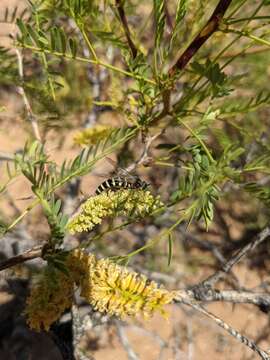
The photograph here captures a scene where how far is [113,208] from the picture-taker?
2.38 feet

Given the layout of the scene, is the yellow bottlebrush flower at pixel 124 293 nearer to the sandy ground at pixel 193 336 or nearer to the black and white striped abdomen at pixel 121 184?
the black and white striped abdomen at pixel 121 184

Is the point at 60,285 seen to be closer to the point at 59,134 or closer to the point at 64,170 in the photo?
the point at 64,170

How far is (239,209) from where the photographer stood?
198 centimetres

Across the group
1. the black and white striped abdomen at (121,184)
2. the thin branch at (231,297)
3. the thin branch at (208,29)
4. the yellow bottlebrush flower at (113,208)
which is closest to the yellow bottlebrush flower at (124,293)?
the yellow bottlebrush flower at (113,208)

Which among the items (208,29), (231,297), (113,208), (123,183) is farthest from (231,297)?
(208,29)

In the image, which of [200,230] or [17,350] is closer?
[17,350]

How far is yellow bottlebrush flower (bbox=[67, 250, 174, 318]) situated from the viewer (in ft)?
2.11

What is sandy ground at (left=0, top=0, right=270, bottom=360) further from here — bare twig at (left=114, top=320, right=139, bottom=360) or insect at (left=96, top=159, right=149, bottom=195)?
insect at (left=96, top=159, right=149, bottom=195)

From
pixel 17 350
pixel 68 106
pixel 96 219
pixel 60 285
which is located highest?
pixel 96 219

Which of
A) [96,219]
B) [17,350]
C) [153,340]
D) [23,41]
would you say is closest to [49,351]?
[17,350]

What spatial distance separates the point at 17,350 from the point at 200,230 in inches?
32.2

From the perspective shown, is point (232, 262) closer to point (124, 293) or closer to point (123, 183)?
point (123, 183)

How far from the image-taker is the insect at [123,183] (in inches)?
34.6

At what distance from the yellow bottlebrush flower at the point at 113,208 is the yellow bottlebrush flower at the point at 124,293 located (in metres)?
0.07
